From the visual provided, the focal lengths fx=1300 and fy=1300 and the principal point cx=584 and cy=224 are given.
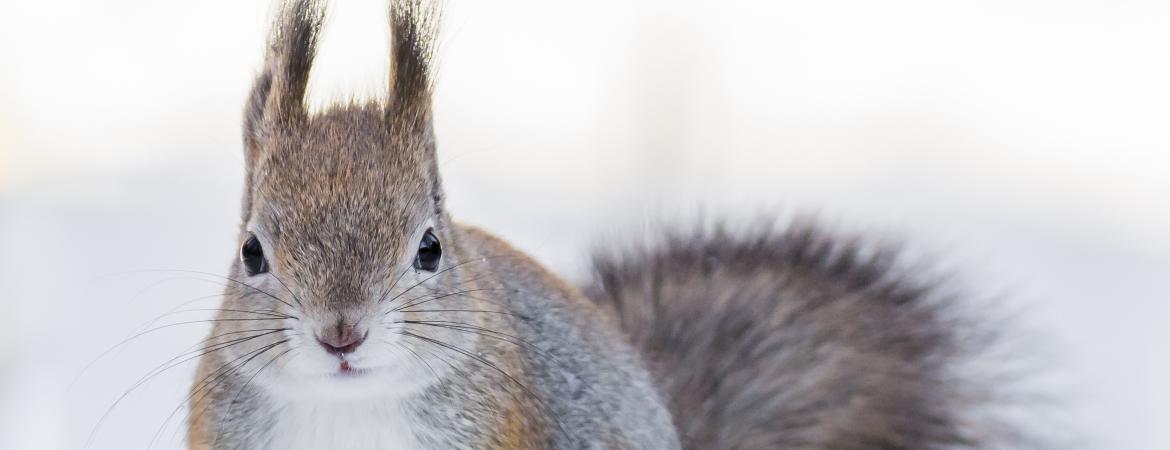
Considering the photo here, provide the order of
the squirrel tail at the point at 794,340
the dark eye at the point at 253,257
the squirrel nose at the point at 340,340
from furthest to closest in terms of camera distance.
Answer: the squirrel tail at the point at 794,340
the dark eye at the point at 253,257
the squirrel nose at the point at 340,340

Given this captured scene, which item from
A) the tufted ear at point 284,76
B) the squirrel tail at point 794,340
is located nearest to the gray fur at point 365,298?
the tufted ear at point 284,76

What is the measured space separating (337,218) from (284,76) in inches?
6.1

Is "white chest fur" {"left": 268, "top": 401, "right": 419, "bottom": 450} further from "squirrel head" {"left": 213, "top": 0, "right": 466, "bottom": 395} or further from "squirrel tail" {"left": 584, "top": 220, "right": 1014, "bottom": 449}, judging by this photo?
"squirrel tail" {"left": 584, "top": 220, "right": 1014, "bottom": 449}

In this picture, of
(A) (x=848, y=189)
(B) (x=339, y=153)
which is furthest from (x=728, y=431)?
(A) (x=848, y=189)

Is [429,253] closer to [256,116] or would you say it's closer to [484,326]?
[484,326]

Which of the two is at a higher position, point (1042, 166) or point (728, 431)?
point (1042, 166)

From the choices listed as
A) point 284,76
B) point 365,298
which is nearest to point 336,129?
point 284,76

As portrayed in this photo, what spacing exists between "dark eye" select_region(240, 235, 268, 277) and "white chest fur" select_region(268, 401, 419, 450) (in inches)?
5.0

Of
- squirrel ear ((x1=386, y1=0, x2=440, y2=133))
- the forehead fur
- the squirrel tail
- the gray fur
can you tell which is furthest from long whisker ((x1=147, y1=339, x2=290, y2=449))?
the squirrel tail

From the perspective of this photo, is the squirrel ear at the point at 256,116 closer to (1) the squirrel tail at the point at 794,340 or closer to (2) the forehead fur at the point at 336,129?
(2) the forehead fur at the point at 336,129

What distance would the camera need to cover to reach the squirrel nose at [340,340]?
998mm

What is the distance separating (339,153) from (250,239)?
0.11m

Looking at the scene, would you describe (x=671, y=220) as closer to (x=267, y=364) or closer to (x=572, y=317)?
(x=572, y=317)

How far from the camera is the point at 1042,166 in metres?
2.28
